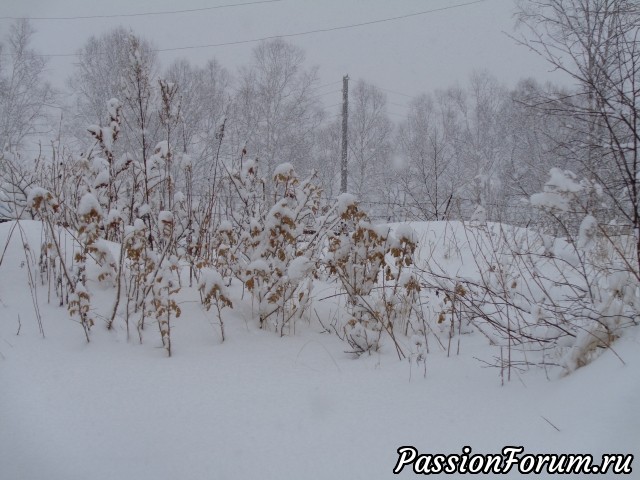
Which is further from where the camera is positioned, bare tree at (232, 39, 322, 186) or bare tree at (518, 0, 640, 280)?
bare tree at (232, 39, 322, 186)

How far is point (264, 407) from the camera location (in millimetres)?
1593

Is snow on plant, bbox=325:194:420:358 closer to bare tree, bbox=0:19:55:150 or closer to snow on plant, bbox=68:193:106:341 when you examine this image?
snow on plant, bbox=68:193:106:341

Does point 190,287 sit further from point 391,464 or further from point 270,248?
point 391,464

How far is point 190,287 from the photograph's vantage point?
274cm

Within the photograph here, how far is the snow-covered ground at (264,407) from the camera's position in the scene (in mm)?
1261

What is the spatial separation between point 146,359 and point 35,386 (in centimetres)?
44

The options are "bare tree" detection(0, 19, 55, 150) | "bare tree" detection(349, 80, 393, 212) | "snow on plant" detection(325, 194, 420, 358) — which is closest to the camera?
"snow on plant" detection(325, 194, 420, 358)

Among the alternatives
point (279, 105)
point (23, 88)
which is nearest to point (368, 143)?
point (279, 105)

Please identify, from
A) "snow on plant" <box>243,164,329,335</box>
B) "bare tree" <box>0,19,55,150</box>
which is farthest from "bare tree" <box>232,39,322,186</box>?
"snow on plant" <box>243,164,329,335</box>

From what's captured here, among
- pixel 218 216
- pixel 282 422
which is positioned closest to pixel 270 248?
pixel 218 216

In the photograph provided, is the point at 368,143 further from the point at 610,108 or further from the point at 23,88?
the point at 610,108

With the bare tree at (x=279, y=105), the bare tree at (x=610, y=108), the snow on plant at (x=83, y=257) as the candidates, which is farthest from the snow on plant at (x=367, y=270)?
the bare tree at (x=279, y=105)

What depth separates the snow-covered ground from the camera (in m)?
1.26

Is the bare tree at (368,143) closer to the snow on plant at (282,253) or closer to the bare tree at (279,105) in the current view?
the bare tree at (279,105)
